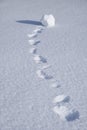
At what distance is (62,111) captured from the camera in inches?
68.1

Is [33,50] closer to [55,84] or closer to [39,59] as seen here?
[39,59]

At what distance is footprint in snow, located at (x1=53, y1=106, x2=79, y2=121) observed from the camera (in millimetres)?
1652

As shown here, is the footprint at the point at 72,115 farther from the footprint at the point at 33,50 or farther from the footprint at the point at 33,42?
the footprint at the point at 33,42

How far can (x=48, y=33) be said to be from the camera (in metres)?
3.40

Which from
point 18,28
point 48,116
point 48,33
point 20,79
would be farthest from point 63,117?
point 18,28

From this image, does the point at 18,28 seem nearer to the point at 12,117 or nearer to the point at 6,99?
the point at 6,99

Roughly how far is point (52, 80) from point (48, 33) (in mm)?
1353

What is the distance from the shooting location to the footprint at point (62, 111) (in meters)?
1.68

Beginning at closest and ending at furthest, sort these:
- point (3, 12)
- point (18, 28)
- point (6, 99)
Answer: point (6, 99) < point (18, 28) < point (3, 12)

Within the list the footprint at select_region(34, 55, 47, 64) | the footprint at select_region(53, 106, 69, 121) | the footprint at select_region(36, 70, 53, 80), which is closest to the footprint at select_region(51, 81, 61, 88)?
the footprint at select_region(36, 70, 53, 80)

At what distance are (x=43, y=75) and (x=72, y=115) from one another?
640mm

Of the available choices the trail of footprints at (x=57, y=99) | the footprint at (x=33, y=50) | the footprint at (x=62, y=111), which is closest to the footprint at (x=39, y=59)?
the trail of footprints at (x=57, y=99)

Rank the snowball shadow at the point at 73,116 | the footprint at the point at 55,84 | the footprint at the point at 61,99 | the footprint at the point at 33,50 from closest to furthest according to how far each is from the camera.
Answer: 1. the snowball shadow at the point at 73,116
2. the footprint at the point at 61,99
3. the footprint at the point at 55,84
4. the footprint at the point at 33,50

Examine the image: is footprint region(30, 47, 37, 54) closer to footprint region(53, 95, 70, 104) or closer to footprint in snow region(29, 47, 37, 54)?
footprint in snow region(29, 47, 37, 54)
